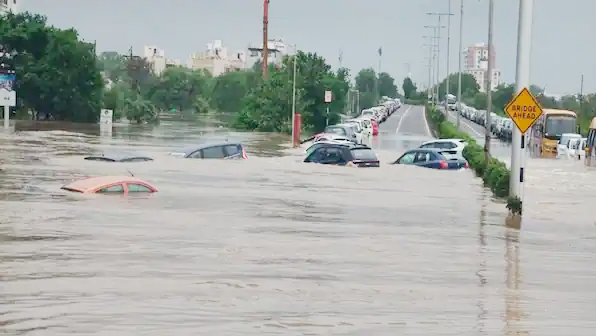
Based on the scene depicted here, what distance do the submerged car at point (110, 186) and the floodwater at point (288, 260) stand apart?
45 centimetres

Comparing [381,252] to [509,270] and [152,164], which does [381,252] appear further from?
[152,164]

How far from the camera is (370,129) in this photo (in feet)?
256

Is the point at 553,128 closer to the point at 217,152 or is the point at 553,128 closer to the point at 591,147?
the point at 591,147

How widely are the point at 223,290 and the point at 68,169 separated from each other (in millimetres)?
23498

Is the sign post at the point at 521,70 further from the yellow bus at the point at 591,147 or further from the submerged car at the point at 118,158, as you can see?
the yellow bus at the point at 591,147

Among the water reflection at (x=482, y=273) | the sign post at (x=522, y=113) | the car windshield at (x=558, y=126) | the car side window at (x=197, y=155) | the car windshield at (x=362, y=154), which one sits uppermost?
the sign post at (x=522, y=113)

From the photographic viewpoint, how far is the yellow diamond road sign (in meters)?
24.9

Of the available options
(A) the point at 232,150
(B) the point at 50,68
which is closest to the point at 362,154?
(A) the point at 232,150

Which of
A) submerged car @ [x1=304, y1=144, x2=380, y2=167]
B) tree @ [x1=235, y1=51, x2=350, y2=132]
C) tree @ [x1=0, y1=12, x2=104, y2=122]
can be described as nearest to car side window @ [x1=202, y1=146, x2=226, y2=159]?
submerged car @ [x1=304, y1=144, x2=380, y2=167]

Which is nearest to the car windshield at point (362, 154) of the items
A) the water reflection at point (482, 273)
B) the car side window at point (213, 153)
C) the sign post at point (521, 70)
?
the car side window at point (213, 153)

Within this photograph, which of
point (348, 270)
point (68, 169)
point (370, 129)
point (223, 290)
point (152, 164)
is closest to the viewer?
point (223, 290)

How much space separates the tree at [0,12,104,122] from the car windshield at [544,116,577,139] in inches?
1362

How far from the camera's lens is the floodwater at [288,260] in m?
12.2

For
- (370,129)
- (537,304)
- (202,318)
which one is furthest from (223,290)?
(370,129)
